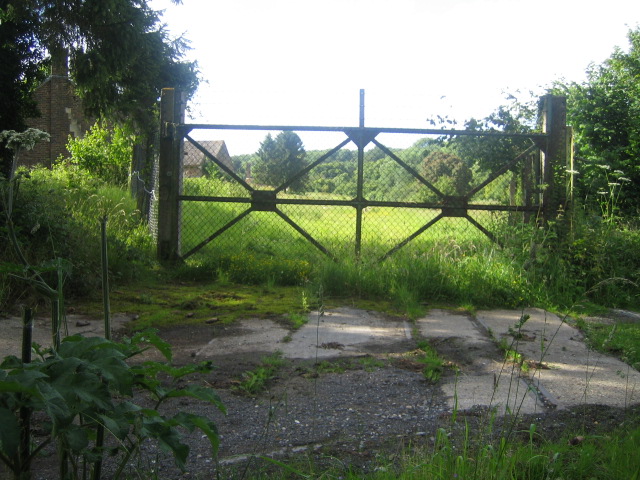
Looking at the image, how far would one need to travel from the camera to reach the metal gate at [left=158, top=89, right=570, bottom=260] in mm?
7676

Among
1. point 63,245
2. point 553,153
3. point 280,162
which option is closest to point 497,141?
point 553,153

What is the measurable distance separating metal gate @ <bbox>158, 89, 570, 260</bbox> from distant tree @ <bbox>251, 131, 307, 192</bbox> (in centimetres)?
13

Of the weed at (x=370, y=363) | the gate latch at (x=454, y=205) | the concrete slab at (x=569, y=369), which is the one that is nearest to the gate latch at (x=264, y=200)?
the gate latch at (x=454, y=205)

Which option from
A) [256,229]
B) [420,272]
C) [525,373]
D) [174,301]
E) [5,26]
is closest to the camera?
[525,373]

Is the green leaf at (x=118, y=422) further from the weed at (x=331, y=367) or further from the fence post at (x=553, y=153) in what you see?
the fence post at (x=553, y=153)

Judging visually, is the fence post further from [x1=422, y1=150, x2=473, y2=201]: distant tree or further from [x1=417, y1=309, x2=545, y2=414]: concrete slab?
[x1=417, y1=309, x2=545, y2=414]: concrete slab

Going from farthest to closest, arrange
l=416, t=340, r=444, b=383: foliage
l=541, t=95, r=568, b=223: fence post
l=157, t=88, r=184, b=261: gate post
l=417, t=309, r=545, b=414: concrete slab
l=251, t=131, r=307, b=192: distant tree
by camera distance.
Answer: l=251, t=131, r=307, b=192: distant tree < l=157, t=88, r=184, b=261: gate post < l=541, t=95, r=568, b=223: fence post < l=416, t=340, r=444, b=383: foliage < l=417, t=309, r=545, b=414: concrete slab

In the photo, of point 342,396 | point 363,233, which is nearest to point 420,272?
point 363,233

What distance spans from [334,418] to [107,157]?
1233cm

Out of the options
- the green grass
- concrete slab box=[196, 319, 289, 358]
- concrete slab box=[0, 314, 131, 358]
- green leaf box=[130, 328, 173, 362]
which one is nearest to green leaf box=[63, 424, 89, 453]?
green leaf box=[130, 328, 173, 362]

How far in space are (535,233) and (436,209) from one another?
48.1 inches

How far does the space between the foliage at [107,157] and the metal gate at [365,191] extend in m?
5.23

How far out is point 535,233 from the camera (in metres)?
7.21

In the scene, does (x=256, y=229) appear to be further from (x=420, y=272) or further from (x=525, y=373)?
(x=525, y=373)
